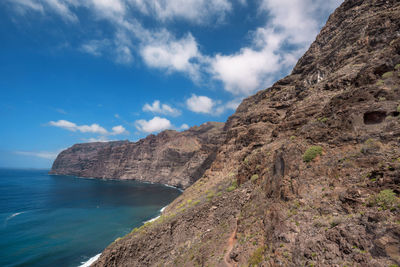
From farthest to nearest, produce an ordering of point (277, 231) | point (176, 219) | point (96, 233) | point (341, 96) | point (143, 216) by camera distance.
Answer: point (143, 216) < point (96, 233) < point (176, 219) < point (341, 96) < point (277, 231)

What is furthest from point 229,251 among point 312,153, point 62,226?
point 62,226

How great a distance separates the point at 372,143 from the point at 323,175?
320 cm

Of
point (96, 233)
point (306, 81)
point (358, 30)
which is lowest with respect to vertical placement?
point (96, 233)

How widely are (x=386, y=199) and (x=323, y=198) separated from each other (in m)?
2.85

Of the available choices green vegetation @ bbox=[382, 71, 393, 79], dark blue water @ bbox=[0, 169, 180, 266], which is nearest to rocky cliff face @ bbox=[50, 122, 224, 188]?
dark blue water @ bbox=[0, 169, 180, 266]

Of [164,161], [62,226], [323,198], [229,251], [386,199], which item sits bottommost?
[62,226]

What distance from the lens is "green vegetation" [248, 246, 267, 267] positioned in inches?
395

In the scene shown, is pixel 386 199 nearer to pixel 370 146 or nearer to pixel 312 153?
pixel 370 146

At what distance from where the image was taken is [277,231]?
33.0 ft

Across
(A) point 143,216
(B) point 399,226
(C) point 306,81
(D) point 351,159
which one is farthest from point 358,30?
(A) point 143,216

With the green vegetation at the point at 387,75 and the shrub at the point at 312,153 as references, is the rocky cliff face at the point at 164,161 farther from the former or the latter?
the green vegetation at the point at 387,75

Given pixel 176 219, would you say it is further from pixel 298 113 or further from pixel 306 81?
pixel 306 81

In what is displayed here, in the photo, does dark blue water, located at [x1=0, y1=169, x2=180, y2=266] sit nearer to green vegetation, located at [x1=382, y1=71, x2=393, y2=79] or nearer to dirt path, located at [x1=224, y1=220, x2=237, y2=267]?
dirt path, located at [x1=224, y1=220, x2=237, y2=267]

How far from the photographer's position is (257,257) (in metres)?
10.3
